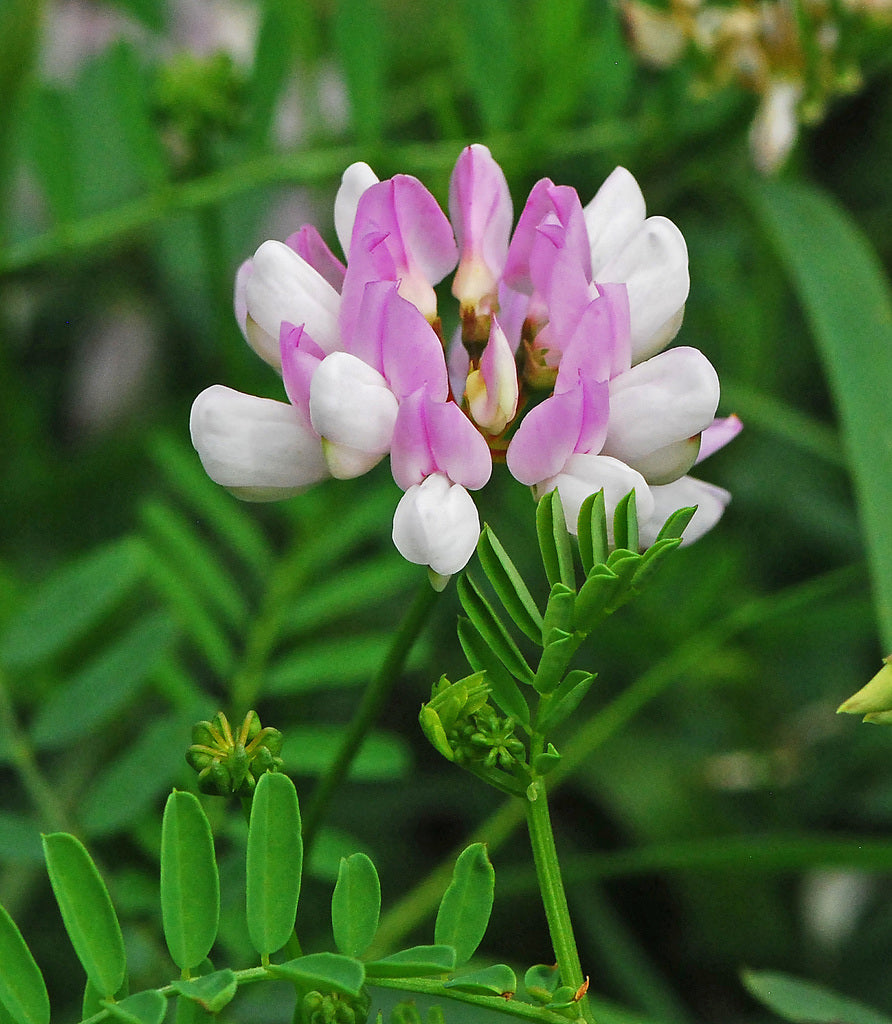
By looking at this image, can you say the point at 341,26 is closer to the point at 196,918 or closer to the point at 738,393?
the point at 738,393

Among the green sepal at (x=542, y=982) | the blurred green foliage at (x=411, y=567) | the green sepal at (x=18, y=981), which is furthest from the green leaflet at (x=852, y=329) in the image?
the green sepal at (x=18, y=981)

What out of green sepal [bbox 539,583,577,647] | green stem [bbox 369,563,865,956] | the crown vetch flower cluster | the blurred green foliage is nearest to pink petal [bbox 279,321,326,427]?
the crown vetch flower cluster

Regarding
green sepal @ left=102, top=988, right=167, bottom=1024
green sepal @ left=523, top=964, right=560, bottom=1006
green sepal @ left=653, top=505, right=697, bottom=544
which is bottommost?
green sepal @ left=523, top=964, right=560, bottom=1006

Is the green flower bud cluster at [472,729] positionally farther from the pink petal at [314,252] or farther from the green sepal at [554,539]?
the pink petal at [314,252]

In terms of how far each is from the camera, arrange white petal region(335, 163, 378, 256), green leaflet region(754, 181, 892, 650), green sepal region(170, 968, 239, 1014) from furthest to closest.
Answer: green leaflet region(754, 181, 892, 650) < white petal region(335, 163, 378, 256) < green sepal region(170, 968, 239, 1014)

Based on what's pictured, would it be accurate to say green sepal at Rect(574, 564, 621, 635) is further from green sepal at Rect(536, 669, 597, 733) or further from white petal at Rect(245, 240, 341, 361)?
white petal at Rect(245, 240, 341, 361)

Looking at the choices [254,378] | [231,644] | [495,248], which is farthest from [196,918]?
[254,378]

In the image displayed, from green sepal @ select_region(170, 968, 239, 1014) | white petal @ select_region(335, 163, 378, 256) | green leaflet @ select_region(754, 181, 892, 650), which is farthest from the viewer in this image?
green leaflet @ select_region(754, 181, 892, 650)

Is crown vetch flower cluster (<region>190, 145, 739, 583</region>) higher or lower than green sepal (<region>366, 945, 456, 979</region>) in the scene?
higher

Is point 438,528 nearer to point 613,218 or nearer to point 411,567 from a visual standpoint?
point 613,218
